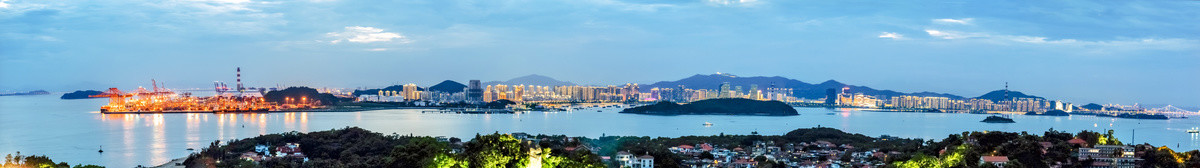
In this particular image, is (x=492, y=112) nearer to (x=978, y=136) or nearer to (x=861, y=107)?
(x=861, y=107)

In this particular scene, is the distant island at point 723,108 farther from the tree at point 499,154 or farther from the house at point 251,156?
the tree at point 499,154

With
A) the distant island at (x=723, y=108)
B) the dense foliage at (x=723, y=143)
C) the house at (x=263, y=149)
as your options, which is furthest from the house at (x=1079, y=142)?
the distant island at (x=723, y=108)

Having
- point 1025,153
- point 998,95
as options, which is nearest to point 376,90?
point 998,95

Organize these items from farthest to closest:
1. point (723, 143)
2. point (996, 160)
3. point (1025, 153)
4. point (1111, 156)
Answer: point (723, 143), point (1025, 153), point (1111, 156), point (996, 160)

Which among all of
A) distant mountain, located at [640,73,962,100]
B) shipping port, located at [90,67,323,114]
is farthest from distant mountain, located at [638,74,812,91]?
shipping port, located at [90,67,323,114]

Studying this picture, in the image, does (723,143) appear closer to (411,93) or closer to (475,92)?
(475,92)

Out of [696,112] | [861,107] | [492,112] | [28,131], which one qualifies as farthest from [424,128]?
[861,107]

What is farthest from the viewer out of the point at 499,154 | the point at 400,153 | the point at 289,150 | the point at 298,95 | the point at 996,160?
the point at 298,95
